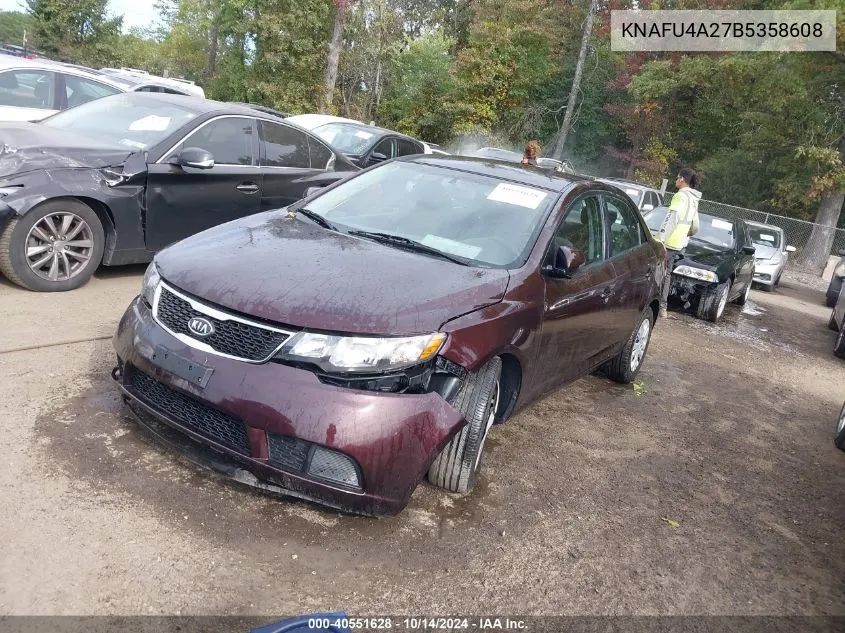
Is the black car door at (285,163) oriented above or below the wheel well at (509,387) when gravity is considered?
above

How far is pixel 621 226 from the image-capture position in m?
5.32

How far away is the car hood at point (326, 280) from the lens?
3.08 m

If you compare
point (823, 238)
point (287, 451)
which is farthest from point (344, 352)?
point (823, 238)

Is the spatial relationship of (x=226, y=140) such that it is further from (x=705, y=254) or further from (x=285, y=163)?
(x=705, y=254)

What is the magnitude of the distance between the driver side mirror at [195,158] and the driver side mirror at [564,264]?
10.5 ft

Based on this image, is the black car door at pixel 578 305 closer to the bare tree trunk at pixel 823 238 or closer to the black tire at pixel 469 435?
the black tire at pixel 469 435

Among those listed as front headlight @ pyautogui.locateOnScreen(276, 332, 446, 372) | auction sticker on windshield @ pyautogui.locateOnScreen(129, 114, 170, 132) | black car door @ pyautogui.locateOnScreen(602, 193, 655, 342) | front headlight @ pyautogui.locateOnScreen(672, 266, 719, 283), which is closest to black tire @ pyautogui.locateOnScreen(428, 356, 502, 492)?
front headlight @ pyautogui.locateOnScreen(276, 332, 446, 372)

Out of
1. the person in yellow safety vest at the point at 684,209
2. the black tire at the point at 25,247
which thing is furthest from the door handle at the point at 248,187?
the person in yellow safety vest at the point at 684,209

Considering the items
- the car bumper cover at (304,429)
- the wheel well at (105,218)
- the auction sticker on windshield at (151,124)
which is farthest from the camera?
the auction sticker on windshield at (151,124)

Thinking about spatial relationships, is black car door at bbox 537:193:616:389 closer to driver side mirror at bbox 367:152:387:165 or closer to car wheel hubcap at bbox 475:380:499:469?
car wheel hubcap at bbox 475:380:499:469

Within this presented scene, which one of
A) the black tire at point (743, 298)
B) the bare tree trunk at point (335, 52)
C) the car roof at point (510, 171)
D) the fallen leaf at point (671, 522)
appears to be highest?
the bare tree trunk at point (335, 52)

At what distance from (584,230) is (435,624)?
2689 mm

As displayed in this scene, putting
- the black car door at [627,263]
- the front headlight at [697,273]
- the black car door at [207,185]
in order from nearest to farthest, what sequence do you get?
the black car door at [627,263], the black car door at [207,185], the front headlight at [697,273]

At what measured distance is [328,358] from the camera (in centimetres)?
301
